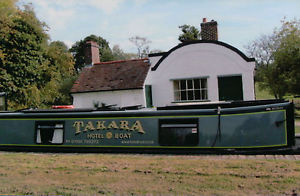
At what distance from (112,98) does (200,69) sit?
16.3 feet

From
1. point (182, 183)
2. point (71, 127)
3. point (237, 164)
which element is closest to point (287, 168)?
point (237, 164)

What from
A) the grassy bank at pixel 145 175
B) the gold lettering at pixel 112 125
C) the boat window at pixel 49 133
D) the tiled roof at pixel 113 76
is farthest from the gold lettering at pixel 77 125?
the tiled roof at pixel 113 76

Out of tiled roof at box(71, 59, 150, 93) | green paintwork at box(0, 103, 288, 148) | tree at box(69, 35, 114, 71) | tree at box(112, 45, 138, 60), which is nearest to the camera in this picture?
green paintwork at box(0, 103, 288, 148)

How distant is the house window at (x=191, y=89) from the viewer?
46.2ft

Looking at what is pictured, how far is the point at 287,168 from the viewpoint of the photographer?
4867mm

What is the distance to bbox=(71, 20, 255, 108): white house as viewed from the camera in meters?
13.5

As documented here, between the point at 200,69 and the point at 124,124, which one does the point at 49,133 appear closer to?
the point at 124,124

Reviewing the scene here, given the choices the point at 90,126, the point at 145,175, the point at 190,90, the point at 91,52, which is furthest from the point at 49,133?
the point at 91,52

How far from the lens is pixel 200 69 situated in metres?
14.1

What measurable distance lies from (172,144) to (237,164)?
1296 mm

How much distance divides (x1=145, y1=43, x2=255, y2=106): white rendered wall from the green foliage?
22.7ft

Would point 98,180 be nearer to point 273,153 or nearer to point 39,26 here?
point 273,153

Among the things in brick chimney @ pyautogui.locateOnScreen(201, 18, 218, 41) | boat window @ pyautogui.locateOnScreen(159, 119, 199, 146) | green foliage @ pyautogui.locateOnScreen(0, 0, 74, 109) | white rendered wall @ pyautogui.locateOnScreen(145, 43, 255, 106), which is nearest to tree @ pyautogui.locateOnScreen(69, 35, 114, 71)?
green foliage @ pyautogui.locateOnScreen(0, 0, 74, 109)

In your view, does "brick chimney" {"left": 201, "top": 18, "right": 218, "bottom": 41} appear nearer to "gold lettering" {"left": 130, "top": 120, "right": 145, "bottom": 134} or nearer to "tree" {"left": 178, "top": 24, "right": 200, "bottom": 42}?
"gold lettering" {"left": 130, "top": 120, "right": 145, "bottom": 134}
